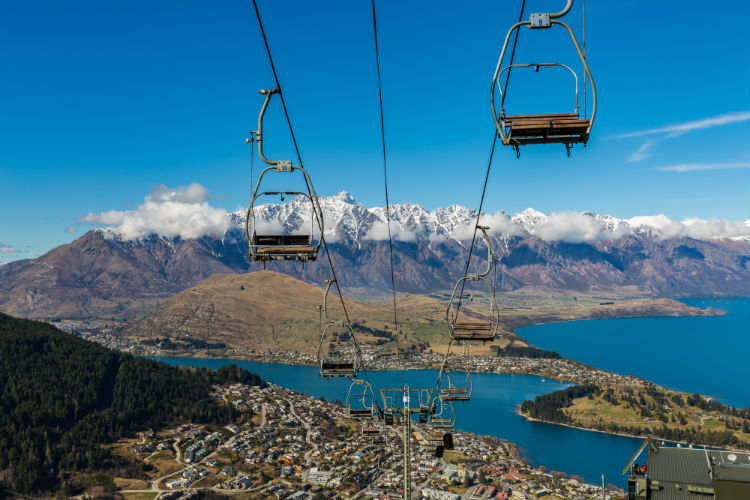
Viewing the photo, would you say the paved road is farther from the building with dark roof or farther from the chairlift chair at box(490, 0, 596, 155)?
the chairlift chair at box(490, 0, 596, 155)

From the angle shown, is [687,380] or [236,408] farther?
[687,380]

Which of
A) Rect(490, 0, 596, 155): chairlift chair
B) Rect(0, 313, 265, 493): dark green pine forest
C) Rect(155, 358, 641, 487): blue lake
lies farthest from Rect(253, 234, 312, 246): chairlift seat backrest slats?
Rect(0, 313, 265, 493): dark green pine forest

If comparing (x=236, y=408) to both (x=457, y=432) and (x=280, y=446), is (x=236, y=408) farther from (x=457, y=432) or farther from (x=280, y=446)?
(x=457, y=432)

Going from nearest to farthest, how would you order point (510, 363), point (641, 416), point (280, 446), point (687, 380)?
point (280, 446), point (641, 416), point (687, 380), point (510, 363)

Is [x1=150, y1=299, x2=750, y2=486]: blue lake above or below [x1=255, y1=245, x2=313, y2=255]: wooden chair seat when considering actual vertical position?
below

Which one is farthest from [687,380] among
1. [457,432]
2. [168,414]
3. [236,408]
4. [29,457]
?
[29,457]

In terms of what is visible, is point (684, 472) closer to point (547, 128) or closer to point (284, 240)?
point (284, 240)
